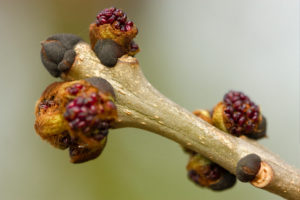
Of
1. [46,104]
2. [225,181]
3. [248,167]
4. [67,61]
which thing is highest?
[67,61]

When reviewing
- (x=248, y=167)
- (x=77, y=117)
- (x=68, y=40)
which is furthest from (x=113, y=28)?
(x=248, y=167)

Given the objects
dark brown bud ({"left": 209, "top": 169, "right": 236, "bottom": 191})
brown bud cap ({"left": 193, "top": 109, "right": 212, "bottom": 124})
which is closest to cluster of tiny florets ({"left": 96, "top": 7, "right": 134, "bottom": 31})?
brown bud cap ({"left": 193, "top": 109, "right": 212, "bottom": 124})

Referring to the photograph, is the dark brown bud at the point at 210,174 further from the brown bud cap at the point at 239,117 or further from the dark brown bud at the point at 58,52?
the dark brown bud at the point at 58,52

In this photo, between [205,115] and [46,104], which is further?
[205,115]

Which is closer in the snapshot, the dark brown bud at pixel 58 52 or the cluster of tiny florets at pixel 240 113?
the dark brown bud at pixel 58 52

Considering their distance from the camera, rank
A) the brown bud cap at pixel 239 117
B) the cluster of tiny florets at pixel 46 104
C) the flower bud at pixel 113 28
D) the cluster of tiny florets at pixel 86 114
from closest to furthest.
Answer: the cluster of tiny florets at pixel 86 114
the cluster of tiny florets at pixel 46 104
the flower bud at pixel 113 28
the brown bud cap at pixel 239 117

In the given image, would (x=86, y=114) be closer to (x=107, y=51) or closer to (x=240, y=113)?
(x=107, y=51)

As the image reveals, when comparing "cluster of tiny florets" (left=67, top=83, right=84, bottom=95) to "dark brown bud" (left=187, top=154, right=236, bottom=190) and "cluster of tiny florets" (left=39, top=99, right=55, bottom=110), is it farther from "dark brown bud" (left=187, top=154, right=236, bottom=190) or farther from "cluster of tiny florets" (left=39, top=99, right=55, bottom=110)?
"dark brown bud" (left=187, top=154, right=236, bottom=190)

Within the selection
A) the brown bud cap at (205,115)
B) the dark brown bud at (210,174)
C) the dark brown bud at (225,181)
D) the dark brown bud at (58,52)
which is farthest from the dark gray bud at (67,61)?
the dark brown bud at (225,181)
